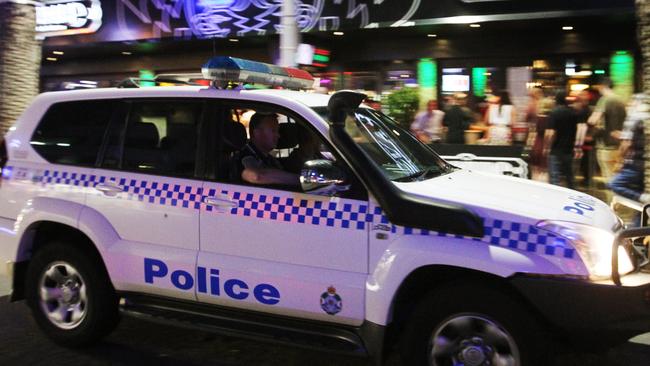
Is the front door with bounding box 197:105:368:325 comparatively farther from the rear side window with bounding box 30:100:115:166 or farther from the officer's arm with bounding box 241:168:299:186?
the rear side window with bounding box 30:100:115:166

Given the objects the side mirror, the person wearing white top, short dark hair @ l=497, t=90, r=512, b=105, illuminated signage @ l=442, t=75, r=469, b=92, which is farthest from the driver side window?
illuminated signage @ l=442, t=75, r=469, b=92

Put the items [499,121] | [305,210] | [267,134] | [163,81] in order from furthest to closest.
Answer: [499,121] < [163,81] < [267,134] < [305,210]

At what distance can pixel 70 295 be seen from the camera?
454cm

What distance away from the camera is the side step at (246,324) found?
3.62 m

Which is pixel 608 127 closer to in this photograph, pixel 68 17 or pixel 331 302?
pixel 331 302

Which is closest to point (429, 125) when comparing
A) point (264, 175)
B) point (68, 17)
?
point (264, 175)

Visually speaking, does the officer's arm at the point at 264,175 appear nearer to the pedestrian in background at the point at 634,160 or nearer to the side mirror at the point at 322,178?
the side mirror at the point at 322,178

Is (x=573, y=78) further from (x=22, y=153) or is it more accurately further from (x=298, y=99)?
(x=22, y=153)

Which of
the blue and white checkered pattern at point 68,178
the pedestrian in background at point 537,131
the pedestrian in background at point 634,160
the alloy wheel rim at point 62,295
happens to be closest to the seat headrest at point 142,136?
the blue and white checkered pattern at point 68,178

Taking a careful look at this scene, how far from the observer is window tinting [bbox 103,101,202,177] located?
13.7ft

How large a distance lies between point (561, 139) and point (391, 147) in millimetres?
6300

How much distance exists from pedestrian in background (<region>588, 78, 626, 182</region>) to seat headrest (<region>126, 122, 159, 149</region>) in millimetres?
8123

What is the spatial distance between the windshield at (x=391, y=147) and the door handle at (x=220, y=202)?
0.76 metres

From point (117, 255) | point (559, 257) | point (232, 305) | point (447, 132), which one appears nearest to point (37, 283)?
point (117, 255)
